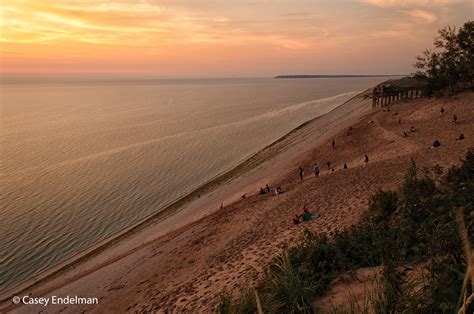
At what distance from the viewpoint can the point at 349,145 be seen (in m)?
29.0

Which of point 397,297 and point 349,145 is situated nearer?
point 397,297

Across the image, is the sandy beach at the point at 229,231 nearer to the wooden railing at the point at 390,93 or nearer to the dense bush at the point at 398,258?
the dense bush at the point at 398,258

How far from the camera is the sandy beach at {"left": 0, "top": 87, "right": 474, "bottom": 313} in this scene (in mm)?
11156

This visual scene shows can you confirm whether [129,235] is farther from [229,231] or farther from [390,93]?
[390,93]

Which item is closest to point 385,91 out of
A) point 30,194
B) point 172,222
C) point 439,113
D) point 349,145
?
point 439,113

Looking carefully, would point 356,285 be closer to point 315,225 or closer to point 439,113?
point 315,225

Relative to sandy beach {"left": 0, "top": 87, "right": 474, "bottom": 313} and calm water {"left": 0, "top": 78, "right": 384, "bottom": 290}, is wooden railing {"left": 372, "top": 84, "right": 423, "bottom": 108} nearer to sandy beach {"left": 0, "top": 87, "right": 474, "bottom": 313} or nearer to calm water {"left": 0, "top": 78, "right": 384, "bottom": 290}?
calm water {"left": 0, "top": 78, "right": 384, "bottom": 290}

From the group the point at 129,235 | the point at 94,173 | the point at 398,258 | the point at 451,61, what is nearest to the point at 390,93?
the point at 451,61

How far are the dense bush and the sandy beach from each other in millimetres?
2400

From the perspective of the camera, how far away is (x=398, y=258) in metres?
6.32

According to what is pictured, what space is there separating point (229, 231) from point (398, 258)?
10.1 meters

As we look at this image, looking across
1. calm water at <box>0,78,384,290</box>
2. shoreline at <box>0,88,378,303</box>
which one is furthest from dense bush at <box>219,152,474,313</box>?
calm water at <box>0,78,384,290</box>

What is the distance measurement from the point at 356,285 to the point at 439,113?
3014 centimetres

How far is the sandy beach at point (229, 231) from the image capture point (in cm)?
1116
